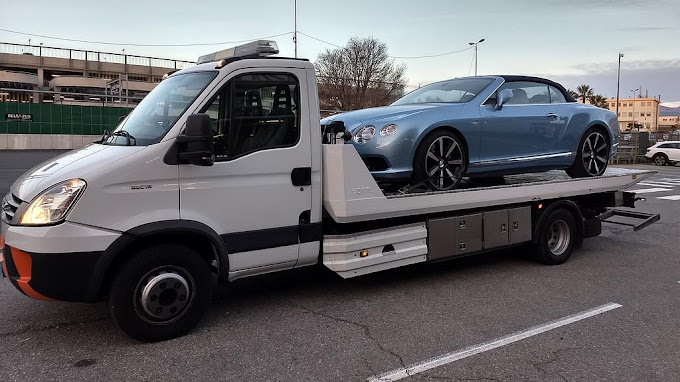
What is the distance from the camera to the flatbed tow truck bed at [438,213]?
496 centimetres

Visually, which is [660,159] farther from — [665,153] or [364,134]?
[364,134]

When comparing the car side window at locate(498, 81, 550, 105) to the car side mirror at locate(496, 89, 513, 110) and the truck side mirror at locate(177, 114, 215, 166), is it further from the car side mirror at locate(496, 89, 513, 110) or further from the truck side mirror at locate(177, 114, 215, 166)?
the truck side mirror at locate(177, 114, 215, 166)

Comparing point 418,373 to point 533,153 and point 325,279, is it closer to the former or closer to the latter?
point 325,279

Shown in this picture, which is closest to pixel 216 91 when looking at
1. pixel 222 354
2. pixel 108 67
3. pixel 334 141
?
pixel 334 141

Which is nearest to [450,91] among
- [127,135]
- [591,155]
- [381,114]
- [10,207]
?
[381,114]

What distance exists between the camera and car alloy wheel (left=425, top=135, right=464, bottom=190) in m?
5.80

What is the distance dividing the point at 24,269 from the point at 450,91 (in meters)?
4.94

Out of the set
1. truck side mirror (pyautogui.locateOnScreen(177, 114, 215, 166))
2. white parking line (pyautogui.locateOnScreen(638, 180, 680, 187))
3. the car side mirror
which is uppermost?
the car side mirror

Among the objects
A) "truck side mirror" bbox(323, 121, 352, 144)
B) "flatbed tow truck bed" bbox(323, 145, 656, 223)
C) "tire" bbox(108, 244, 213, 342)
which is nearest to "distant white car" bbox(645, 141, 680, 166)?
"flatbed tow truck bed" bbox(323, 145, 656, 223)

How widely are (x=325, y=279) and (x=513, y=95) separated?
129 inches

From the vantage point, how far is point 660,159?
104ft

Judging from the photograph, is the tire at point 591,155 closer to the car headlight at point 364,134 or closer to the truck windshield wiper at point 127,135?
the car headlight at point 364,134

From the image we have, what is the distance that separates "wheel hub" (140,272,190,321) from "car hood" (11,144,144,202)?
96cm

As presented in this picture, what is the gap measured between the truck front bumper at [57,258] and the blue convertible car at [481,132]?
2838mm
